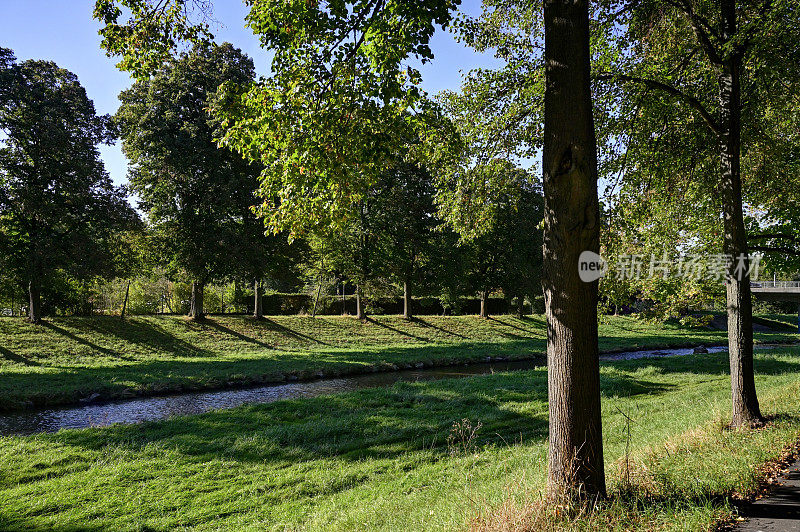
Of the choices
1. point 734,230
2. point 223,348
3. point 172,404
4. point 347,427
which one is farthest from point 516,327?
point 734,230

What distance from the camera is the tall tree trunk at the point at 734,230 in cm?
730

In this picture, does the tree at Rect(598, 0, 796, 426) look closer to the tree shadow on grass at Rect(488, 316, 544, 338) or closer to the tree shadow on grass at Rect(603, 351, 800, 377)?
the tree shadow on grass at Rect(603, 351, 800, 377)

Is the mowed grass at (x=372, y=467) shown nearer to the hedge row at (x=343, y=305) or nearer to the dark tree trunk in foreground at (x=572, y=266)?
the dark tree trunk in foreground at (x=572, y=266)

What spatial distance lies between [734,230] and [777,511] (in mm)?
4654

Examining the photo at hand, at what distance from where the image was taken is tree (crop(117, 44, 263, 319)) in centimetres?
2278

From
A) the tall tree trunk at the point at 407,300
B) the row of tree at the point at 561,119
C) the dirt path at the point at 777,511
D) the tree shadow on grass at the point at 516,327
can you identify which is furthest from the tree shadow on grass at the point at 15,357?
the tree shadow on grass at the point at 516,327

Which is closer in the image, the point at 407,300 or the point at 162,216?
the point at 162,216

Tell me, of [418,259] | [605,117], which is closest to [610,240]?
[605,117]

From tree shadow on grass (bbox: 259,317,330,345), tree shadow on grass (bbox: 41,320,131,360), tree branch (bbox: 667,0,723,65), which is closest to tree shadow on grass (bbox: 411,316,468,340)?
tree shadow on grass (bbox: 259,317,330,345)

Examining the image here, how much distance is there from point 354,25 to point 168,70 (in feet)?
76.4

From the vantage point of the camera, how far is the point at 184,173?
23.0m

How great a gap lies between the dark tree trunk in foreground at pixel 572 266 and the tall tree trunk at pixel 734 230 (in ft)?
15.7

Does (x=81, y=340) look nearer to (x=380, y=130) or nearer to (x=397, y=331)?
(x=397, y=331)

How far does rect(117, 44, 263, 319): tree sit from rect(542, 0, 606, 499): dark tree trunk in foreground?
69.6ft
